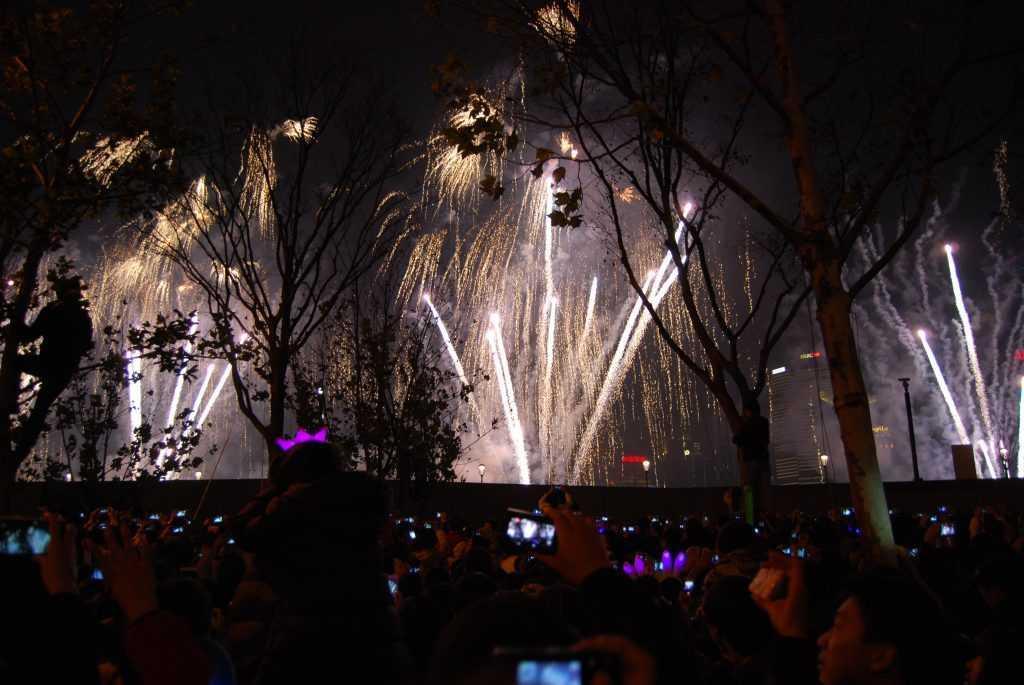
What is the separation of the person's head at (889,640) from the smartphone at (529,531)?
112 cm

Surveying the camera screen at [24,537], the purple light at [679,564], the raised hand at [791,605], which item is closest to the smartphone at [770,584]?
the raised hand at [791,605]

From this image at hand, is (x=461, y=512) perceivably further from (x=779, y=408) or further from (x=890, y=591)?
(x=779, y=408)

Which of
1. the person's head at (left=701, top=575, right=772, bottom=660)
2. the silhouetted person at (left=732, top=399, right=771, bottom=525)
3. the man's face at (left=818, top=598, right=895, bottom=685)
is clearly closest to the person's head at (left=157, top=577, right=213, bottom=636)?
the person's head at (left=701, top=575, right=772, bottom=660)

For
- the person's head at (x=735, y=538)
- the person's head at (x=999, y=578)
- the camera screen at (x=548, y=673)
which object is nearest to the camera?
the camera screen at (x=548, y=673)

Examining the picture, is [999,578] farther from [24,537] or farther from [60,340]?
[60,340]

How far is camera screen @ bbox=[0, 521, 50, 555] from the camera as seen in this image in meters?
3.34

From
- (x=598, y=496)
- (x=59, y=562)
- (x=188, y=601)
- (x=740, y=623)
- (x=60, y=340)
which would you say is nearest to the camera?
(x=59, y=562)

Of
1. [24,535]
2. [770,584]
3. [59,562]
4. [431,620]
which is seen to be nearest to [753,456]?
[431,620]

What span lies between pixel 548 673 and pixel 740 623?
250 cm

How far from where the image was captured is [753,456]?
501 inches

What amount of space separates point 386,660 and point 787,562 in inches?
66.0

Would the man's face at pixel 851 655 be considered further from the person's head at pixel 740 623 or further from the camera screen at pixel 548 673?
the camera screen at pixel 548 673

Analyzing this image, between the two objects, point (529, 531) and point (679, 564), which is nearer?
point (529, 531)

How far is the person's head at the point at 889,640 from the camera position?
272 cm
